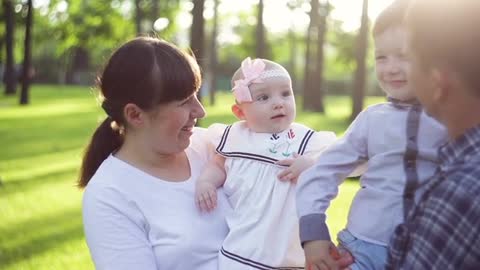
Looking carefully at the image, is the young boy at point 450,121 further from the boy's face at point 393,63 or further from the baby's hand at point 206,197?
the baby's hand at point 206,197

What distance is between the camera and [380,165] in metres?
2.33

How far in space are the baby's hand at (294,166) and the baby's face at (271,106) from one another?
0.19 m

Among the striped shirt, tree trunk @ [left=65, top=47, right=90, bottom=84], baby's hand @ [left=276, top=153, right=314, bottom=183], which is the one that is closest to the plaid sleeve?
the striped shirt

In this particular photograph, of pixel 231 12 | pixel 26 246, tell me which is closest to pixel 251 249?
pixel 26 246

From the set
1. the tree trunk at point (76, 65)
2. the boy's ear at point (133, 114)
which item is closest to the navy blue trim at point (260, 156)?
the boy's ear at point (133, 114)

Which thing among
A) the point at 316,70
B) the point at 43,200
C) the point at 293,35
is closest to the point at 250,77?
the point at 43,200

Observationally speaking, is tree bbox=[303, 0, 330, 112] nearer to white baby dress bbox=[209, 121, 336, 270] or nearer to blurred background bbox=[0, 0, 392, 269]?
blurred background bbox=[0, 0, 392, 269]

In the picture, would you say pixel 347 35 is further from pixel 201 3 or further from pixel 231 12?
pixel 201 3

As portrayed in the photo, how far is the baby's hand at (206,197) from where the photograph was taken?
2.83 meters

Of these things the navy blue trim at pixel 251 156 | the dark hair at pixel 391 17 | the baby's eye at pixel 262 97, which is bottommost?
the navy blue trim at pixel 251 156


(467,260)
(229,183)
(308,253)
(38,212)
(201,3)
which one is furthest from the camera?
(201,3)

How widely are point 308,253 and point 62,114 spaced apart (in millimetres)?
26865

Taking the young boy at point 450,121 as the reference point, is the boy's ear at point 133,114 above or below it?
below

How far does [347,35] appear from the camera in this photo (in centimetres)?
5553
